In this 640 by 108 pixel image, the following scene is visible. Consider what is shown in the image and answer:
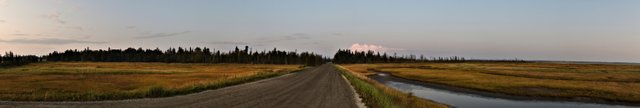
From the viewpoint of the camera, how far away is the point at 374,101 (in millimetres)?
27500

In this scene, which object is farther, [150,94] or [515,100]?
[515,100]

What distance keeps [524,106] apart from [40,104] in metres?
31.2

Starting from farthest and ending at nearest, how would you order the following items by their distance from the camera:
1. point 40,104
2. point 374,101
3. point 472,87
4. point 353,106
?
point 472,87 → point 374,101 → point 353,106 → point 40,104

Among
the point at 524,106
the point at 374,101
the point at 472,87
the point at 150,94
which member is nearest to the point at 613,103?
the point at 524,106

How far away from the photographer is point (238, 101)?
1056 inches

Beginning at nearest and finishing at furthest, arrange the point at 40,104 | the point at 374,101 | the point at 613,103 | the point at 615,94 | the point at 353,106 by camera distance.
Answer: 1. the point at 40,104
2. the point at 353,106
3. the point at 374,101
4. the point at 613,103
5. the point at 615,94

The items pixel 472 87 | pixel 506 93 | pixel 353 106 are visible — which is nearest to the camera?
pixel 353 106

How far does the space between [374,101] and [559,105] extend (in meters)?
18.5

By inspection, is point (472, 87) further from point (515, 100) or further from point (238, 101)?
point (238, 101)

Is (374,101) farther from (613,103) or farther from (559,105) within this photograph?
(613,103)

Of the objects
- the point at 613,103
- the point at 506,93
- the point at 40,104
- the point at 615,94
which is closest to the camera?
the point at 40,104

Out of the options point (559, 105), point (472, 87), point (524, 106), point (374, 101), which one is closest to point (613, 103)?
point (559, 105)

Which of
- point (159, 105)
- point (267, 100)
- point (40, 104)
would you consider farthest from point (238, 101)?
point (40, 104)

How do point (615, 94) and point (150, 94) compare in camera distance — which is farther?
point (615, 94)
